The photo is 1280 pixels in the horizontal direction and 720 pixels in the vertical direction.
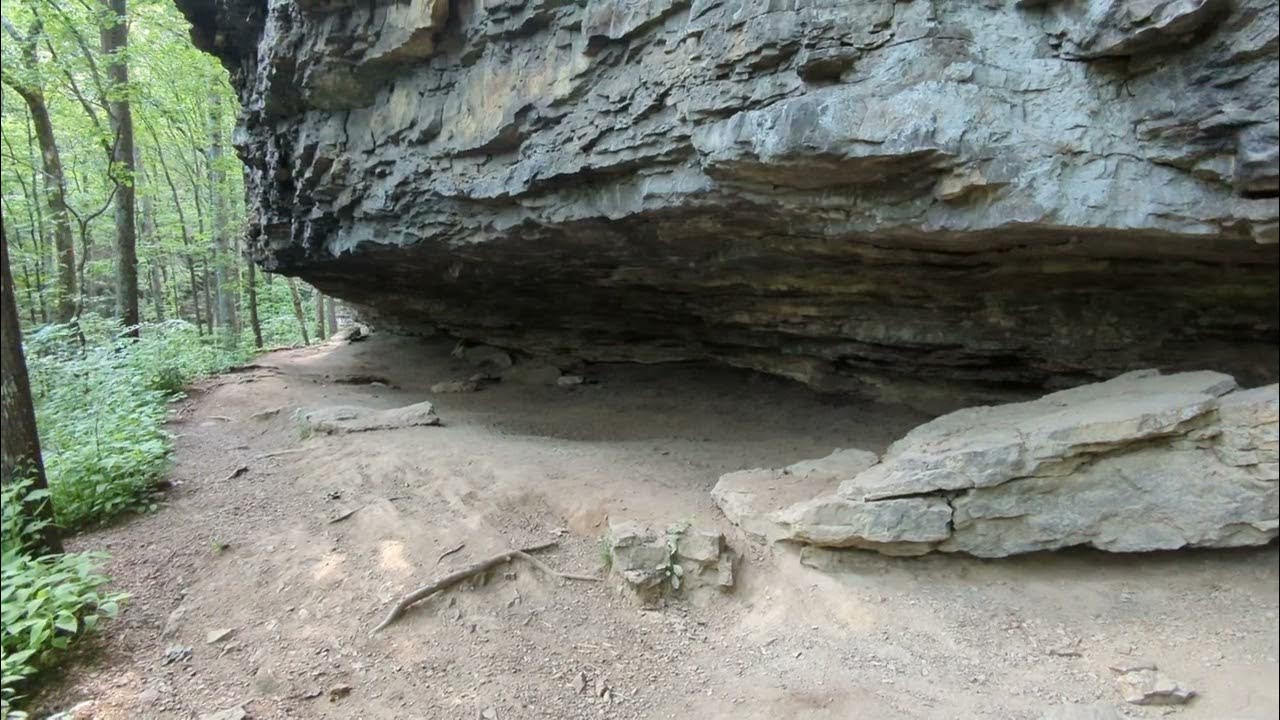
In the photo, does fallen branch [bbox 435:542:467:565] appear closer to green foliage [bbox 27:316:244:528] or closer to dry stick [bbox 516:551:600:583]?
dry stick [bbox 516:551:600:583]

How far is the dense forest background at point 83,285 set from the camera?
4805mm

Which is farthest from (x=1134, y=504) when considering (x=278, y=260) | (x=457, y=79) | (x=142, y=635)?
(x=278, y=260)

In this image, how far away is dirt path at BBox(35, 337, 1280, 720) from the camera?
4.30 metres

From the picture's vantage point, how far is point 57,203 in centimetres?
1216

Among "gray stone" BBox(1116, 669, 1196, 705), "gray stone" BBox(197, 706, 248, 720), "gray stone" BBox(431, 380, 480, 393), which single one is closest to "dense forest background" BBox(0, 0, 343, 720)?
"gray stone" BBox(197, 706, 248, 720)

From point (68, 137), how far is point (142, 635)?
15049 mm

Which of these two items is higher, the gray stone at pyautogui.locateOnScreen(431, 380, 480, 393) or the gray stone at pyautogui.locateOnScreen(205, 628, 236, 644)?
the gray stone at pyautogui.locateOnScreen(431, 380, 480, 393)

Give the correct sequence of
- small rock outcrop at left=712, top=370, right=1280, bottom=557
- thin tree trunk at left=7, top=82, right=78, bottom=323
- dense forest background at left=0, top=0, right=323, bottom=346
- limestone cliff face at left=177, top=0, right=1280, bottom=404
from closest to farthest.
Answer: small rock outcrop at left=712, top=370, right=1280, bottom=557, limestone cliff face at left=177, top=0, right=1280, bottom=404, dense forest background at left=0, top=0, right=323, bottom=346, thin tree trunk at left=7, top=82, right=78, bottom=323

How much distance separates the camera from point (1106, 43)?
14.4 feet

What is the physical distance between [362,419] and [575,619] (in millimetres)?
5389

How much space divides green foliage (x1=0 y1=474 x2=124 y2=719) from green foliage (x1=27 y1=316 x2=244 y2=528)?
1483mm

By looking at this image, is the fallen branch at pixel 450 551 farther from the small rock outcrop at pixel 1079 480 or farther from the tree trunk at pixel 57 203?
the tree trunk at pixel 57 203

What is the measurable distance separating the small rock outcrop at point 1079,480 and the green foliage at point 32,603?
5.31 meters

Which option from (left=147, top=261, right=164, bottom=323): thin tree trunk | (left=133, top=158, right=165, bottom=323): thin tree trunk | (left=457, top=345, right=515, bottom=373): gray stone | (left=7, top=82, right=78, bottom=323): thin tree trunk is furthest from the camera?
(left=147, top=261, right=164, bottom=323): thin tree trunk
